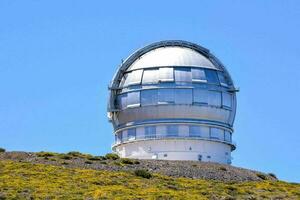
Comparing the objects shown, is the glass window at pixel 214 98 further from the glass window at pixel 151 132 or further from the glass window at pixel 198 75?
the glass window at pixel 151 132

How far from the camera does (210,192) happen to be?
56.6 m

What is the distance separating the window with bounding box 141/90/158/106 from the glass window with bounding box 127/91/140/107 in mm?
530

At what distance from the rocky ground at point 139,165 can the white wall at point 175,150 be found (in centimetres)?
734

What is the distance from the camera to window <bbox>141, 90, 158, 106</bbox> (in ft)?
251

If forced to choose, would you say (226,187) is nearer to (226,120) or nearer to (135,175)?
(135,175)

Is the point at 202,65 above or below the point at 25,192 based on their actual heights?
above

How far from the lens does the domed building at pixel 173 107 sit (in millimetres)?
76688

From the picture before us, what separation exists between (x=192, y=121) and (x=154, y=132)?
3393 mm

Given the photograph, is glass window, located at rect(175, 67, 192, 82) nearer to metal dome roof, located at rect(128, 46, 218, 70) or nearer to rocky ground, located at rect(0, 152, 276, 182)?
metal dome roof, located at rect(128, 46, 218, 70)

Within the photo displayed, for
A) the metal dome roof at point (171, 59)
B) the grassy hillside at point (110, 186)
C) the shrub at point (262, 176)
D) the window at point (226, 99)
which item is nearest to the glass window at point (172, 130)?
the window at point (226, 99)

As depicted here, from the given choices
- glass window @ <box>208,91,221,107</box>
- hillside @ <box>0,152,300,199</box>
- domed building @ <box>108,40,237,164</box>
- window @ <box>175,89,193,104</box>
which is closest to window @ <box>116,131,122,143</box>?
domed building @ <box>108,40,237,164</box>

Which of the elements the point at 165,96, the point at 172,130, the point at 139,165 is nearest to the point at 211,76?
the point at 165,96

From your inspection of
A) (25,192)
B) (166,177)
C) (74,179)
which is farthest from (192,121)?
(25,192)

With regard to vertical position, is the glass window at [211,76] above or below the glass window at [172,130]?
above
